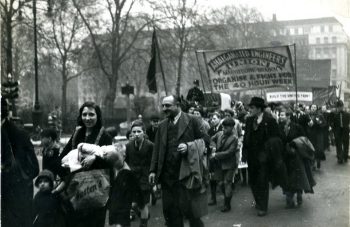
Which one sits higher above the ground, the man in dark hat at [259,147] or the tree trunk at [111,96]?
the tree trunk at [111,96]

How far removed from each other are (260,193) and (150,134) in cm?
278

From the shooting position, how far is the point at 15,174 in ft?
17.0

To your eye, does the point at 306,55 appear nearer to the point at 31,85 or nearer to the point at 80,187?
the point at 31,85

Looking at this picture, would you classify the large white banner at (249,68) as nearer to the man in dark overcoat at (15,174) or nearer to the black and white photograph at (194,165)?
the black and white photograph at (194,165)

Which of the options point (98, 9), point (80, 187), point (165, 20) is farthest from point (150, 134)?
point (98, 9)

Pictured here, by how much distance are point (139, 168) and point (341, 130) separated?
345 inches

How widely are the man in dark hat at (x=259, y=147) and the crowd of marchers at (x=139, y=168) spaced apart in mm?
16

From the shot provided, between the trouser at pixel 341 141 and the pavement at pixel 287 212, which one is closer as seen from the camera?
the pavement at pixel 287 212

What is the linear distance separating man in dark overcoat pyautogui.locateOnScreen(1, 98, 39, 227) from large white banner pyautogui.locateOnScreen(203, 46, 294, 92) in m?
5.91

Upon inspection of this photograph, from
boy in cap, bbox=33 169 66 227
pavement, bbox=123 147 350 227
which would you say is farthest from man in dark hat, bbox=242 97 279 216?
boy in cap, bbox=33 169 66 227

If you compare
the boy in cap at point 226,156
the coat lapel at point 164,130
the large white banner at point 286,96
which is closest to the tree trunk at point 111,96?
the large white banner at point 286,96

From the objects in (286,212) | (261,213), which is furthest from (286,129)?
(261,213)

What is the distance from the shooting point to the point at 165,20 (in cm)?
3247

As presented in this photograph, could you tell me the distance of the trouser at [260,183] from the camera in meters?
8.17
